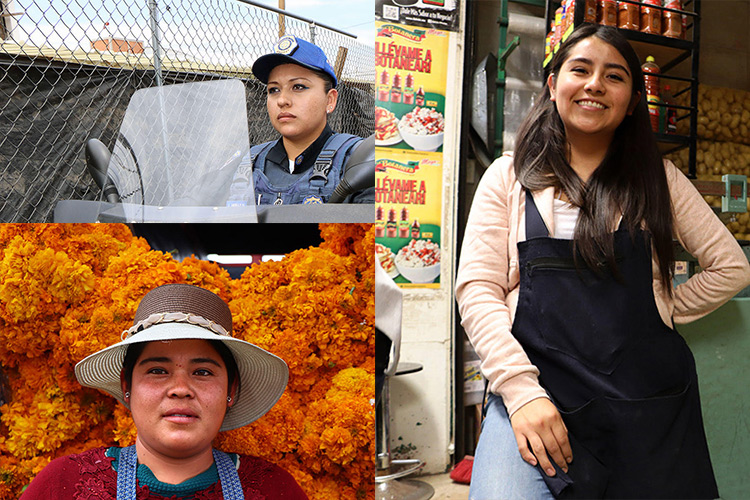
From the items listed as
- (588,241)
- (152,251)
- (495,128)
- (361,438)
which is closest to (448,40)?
(495,128)

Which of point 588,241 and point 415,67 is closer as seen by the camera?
point 588,241

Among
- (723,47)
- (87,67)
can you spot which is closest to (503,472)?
(87,67)

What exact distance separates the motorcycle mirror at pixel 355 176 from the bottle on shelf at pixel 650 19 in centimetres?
108

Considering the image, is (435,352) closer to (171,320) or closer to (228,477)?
(228,477)

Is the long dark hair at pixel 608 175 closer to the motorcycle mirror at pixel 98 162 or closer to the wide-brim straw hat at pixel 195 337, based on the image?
the wide-brim straw hat at pixel 195 337

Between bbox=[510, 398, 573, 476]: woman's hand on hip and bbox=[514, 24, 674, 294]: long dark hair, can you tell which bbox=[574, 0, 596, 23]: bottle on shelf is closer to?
bbox=[514, 24, 674, 294]: long dark hair

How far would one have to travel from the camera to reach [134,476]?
1.12 m

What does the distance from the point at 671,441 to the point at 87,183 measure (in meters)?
1.46

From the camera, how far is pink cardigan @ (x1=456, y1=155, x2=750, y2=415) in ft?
3.91

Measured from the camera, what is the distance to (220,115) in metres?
1.23

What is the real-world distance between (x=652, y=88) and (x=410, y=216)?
86 cm

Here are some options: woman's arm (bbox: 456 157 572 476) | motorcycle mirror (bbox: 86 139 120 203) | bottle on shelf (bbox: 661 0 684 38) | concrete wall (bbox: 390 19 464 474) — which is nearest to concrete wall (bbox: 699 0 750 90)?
bottle on shelf (bbox: 661 0 684 38)

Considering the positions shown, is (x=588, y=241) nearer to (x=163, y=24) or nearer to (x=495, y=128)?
(x=495, y=128)

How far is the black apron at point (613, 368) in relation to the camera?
4.14 ft
